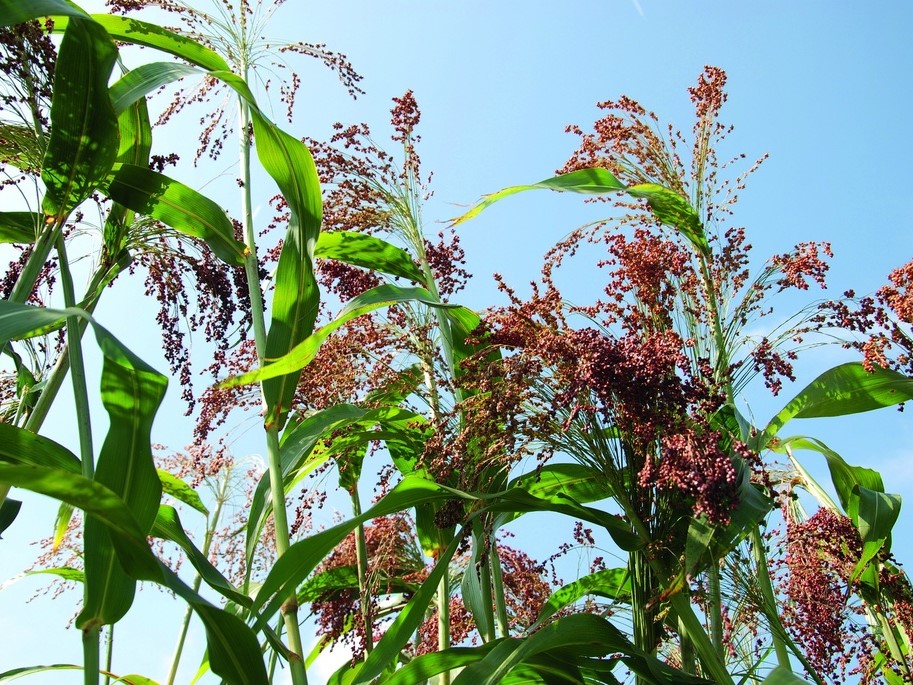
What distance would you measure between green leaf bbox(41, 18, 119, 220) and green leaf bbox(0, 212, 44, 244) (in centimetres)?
48

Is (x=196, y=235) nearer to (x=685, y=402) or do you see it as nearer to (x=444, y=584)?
(x=444, y=584)

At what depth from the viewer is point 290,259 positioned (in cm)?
272

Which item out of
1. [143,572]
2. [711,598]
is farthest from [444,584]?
[143,572]

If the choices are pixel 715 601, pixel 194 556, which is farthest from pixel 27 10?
pixel 715 601

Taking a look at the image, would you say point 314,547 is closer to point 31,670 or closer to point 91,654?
point 91,654

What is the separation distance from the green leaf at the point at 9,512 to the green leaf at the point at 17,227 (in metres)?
0.84

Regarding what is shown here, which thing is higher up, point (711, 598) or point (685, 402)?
point (685, 402)

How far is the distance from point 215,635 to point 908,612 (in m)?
2.13

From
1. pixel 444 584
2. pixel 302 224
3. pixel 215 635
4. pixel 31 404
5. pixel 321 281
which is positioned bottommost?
pixel 215 635

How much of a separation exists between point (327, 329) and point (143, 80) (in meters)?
1.07

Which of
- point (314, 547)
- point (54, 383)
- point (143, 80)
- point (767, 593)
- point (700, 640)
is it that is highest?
point (143, 80)

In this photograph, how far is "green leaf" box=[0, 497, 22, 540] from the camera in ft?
8.54

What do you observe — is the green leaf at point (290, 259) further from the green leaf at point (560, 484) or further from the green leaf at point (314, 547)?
the green leaf at point (560, 484)

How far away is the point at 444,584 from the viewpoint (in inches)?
123
